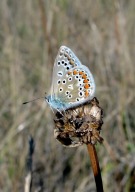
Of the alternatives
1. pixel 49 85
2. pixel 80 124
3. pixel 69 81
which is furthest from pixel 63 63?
pixel 49 85

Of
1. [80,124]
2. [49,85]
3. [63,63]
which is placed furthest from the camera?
[49,85]

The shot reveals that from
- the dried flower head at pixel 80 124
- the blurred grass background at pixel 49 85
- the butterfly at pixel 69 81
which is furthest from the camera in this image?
the blurred grass background at pixel 49 85

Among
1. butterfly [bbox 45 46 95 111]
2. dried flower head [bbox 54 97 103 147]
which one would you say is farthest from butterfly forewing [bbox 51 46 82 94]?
dried flower head [bbox 54 97 103 147]

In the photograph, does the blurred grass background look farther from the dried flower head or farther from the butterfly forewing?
the dried flower head

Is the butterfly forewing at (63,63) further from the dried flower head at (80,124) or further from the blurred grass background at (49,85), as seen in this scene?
the blurred grass background at (49,85)

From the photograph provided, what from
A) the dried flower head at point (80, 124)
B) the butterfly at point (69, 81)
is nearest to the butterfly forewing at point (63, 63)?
the butterfly at point (69, 81)

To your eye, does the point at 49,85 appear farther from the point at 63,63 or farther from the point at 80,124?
the point at 80,124
